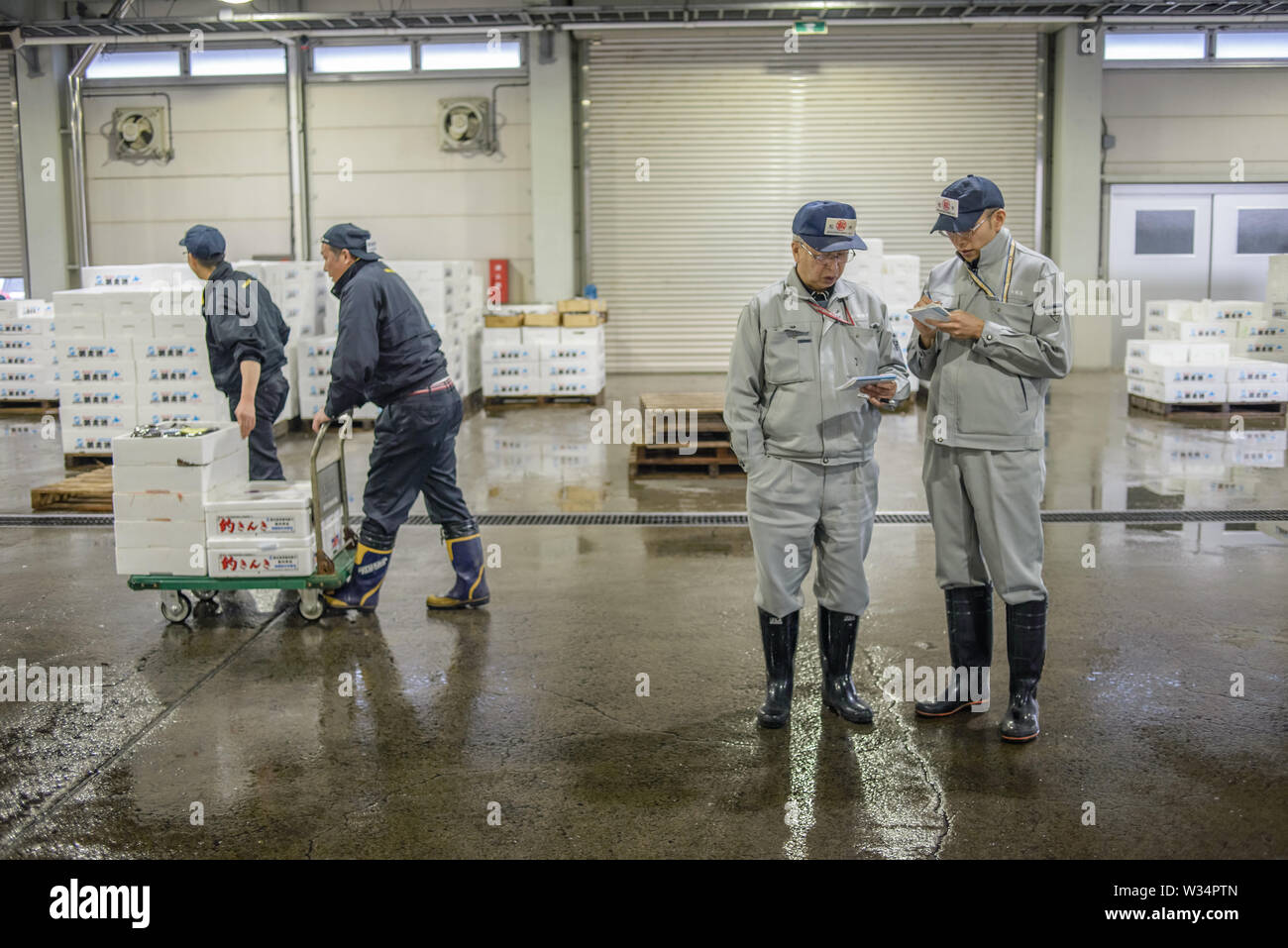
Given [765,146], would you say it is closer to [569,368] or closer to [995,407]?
[569,368]

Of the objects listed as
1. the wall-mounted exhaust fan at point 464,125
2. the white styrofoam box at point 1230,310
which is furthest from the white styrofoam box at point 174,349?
the white styrofoam box at point 1230,310

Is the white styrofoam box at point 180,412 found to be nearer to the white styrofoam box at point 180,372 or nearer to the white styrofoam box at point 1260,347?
the white styrofoam box at point 180,372

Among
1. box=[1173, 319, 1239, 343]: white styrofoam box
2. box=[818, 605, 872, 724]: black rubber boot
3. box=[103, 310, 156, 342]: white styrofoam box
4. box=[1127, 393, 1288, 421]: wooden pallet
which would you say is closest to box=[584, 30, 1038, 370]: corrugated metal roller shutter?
box=[1173, 319, 1239, 343]: white styrofoam box

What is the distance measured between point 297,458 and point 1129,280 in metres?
13.5

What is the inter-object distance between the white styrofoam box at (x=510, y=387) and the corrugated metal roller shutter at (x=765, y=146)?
163 inches

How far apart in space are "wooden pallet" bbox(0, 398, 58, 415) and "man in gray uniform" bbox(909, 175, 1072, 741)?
45.4 feet

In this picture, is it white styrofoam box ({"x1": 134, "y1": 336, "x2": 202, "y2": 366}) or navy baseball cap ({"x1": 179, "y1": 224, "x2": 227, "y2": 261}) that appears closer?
navy baseball cap ({"x1": 179, "y1": 224, "x2": 227, "y2": 261})

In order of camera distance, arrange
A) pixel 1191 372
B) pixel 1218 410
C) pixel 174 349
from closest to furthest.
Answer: pixel 174 349
pixel 1191 372
pixel 1218 410

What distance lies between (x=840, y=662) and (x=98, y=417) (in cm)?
852

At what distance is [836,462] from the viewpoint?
4520 mm

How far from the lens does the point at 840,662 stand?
480 centimetres

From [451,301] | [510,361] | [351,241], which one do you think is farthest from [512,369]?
[351,241]

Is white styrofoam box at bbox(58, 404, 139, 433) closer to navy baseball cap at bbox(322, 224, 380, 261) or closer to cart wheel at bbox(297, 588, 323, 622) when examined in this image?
cart wheel at bbox(297, 588, 323, 622)

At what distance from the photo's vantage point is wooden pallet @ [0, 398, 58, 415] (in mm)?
15461
